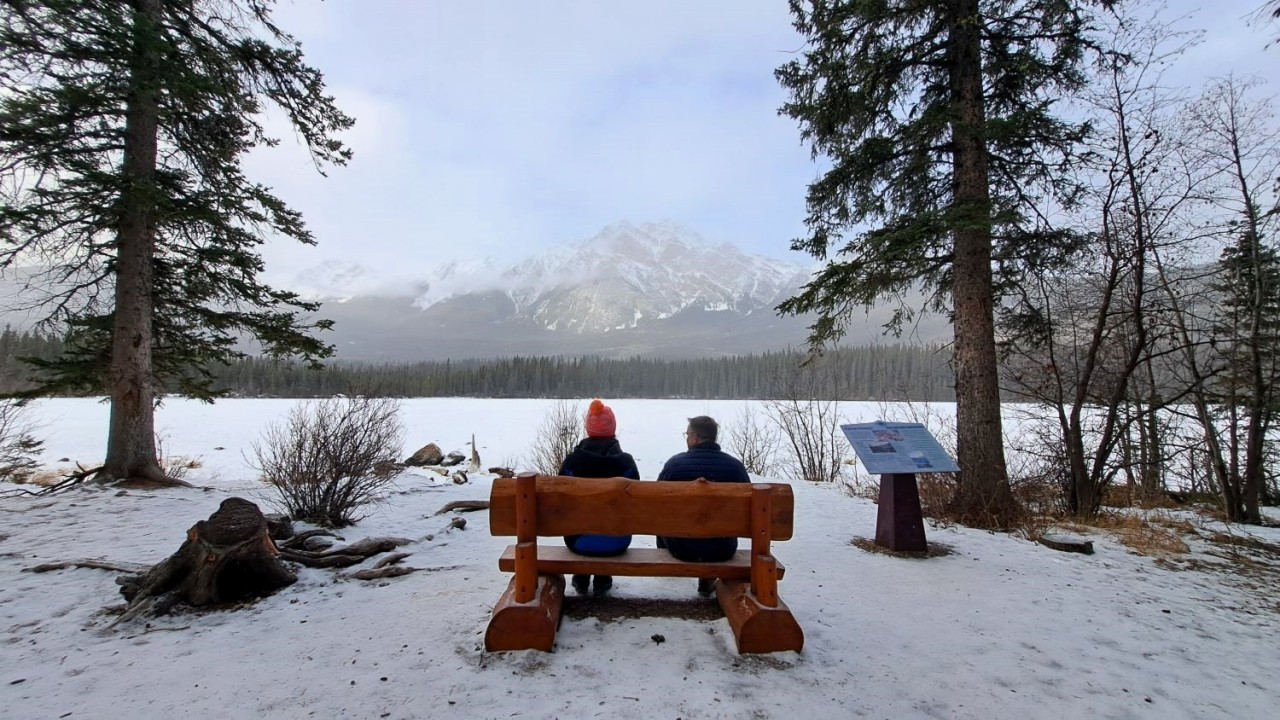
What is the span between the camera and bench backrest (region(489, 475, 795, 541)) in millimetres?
3199

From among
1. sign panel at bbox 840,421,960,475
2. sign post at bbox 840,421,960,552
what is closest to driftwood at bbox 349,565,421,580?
→ sign panel at bbox 840,421,960,475

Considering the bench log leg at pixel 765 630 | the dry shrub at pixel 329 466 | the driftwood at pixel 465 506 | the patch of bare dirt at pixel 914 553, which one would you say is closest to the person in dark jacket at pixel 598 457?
the bench log leg at pixel 765 630

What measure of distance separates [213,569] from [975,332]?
801 centimetres

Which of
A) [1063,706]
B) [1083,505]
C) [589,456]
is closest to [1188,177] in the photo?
[1083,505]

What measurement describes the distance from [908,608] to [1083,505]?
213 inches

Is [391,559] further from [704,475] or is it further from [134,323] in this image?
[134,323]

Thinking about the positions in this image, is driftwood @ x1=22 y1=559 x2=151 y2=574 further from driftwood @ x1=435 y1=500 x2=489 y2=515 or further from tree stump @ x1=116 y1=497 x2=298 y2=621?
driftwood @ x1=435 y1=500 x2=489 y2=515

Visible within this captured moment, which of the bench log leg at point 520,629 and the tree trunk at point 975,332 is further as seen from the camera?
the tree trunk at point 975,332

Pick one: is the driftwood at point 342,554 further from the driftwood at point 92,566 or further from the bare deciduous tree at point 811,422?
the bare deciduous tree at point 811,422

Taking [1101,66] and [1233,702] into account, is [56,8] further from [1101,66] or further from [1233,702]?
[1101,66]

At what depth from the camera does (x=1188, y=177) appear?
7.16m

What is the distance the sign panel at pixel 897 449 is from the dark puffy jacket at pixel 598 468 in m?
2.55

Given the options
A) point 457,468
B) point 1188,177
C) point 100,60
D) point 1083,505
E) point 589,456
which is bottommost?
point 457,468

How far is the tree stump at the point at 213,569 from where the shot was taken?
375 cm
